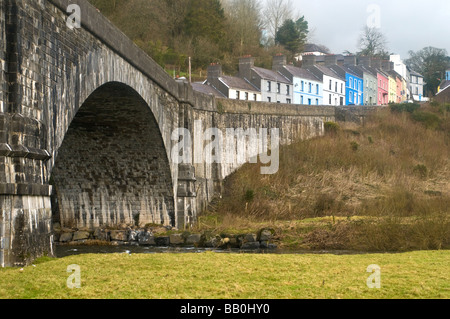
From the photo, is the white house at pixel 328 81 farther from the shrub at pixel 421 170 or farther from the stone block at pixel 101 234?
the stone block at pixel 101 234

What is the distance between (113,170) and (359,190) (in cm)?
1503

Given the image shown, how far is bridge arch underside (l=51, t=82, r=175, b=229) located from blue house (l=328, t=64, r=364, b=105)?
132ft

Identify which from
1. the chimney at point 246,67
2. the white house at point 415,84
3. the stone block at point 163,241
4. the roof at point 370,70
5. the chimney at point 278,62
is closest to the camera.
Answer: the stone block at point 163,241

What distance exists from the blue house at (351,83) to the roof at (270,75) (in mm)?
10598

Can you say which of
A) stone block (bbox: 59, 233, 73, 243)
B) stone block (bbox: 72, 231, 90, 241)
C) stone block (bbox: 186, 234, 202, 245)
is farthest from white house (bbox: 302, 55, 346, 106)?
stone block (bbox: 59, 233, 73, 243)

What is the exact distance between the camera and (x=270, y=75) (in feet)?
181

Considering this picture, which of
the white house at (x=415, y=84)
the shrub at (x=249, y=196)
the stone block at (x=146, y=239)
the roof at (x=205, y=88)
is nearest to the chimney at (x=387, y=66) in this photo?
the white house at (x=415, y=84)

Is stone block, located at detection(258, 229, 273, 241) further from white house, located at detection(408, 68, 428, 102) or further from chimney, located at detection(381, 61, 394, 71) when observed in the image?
white house, located at detection(408, 68, 428, 102)

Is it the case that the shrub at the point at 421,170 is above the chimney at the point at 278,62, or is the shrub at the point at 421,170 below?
below

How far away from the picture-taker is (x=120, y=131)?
2630 centimetres

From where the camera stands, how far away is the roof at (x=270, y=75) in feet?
176

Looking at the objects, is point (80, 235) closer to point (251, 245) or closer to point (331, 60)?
point (251, 245)

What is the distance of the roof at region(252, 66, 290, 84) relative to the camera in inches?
2114
